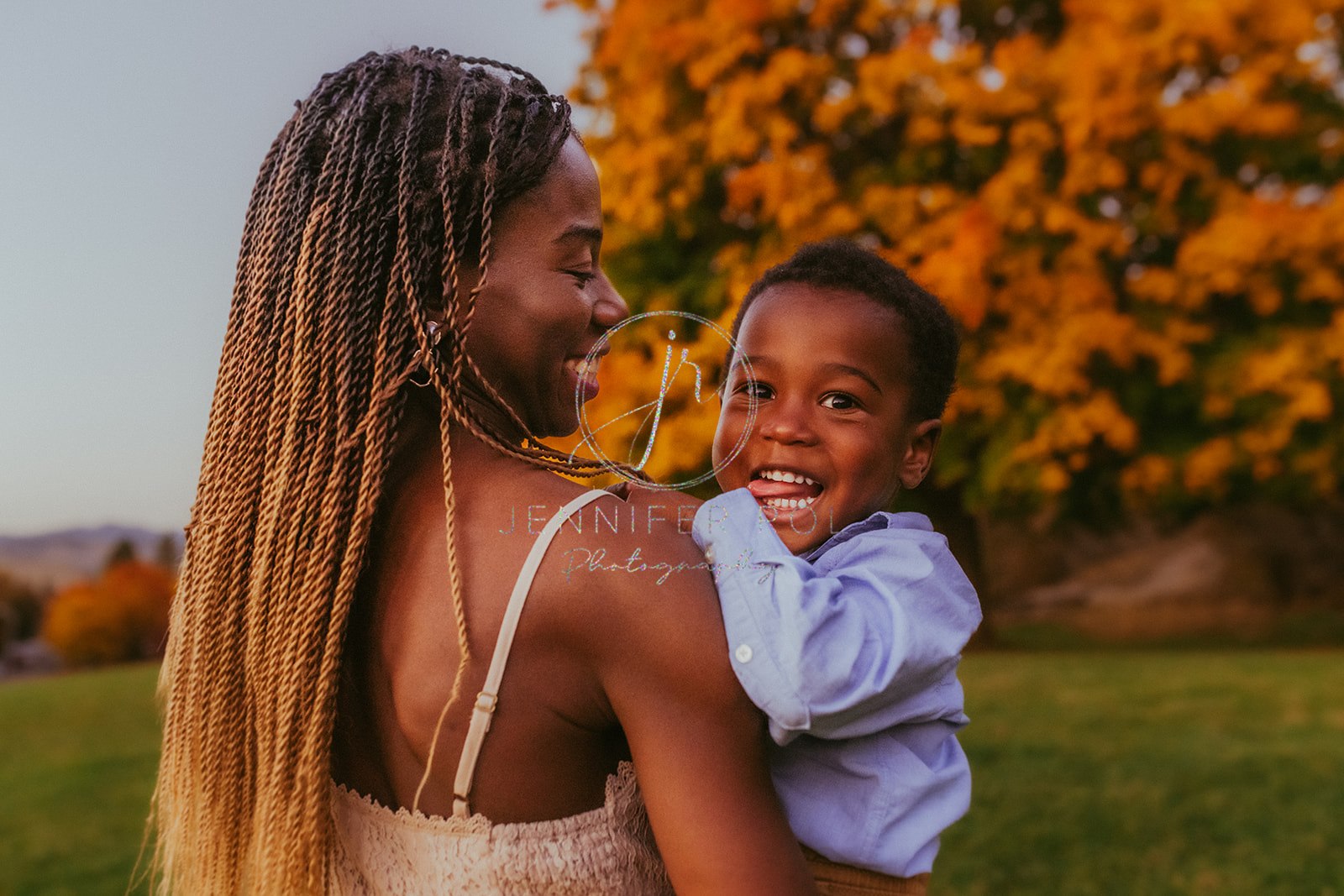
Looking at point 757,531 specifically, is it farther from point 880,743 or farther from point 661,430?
point 661,430

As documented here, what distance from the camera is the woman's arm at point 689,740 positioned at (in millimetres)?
1430

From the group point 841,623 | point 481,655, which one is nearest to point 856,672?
point 841,623

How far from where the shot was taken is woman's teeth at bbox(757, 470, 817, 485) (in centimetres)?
202

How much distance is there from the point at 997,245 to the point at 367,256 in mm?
7281

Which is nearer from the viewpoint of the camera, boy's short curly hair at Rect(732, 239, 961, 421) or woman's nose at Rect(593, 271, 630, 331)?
woman's nose at Rect(593, 271, 630, 331)

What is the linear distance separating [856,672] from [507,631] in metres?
0.44

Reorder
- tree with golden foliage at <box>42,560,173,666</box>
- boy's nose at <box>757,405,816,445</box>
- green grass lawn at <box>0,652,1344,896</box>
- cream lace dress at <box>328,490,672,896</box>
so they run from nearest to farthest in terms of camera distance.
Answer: cream lace dress at <box>328,490,672,896</box>, boy's nose at <box>757,405,816,445</box>, green grass lawn at <box>0,652,1344,896</box>, tree with golden foliage at <box>42,560,173,666</box>

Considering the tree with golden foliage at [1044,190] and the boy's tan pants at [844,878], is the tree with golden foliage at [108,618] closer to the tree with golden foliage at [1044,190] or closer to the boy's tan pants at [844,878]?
the tree with golden foliage at [1044,190]

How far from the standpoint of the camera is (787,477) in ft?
6.64

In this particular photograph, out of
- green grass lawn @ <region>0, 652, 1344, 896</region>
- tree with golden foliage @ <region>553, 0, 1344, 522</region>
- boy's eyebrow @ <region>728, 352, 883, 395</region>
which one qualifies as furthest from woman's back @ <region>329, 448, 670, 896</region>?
tree with golden foliage @ <region>553, 0, 1344, 522</region>

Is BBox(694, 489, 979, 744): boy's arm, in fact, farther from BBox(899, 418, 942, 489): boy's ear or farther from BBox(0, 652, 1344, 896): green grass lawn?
BBox(0, 652, 1344, 896): green grass lawn

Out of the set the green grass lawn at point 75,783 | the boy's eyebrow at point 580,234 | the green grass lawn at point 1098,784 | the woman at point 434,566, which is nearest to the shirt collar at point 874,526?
the woman at point 434,566

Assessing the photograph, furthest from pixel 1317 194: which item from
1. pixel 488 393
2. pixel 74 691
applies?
pixel 74 691

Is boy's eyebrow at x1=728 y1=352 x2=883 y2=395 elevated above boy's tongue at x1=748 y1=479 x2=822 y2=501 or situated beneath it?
elevated above
